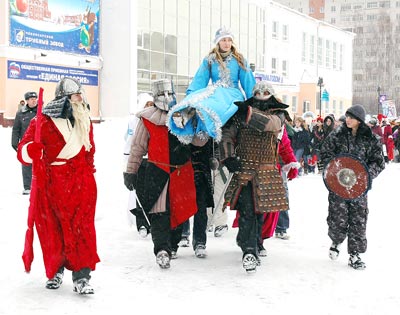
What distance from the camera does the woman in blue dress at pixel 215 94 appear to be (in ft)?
18.8

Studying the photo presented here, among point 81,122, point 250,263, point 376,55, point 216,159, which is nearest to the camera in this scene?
point 81,122

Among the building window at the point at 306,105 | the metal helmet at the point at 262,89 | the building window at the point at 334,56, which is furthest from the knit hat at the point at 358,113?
the building window at the point at 334,56

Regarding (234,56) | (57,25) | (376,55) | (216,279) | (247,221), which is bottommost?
(216,279)

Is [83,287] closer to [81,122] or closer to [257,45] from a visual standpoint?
[81,122]

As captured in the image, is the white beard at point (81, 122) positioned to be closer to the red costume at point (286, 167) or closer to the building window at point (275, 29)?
the red costume at point (286, 167)

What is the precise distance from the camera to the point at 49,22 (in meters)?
28.5

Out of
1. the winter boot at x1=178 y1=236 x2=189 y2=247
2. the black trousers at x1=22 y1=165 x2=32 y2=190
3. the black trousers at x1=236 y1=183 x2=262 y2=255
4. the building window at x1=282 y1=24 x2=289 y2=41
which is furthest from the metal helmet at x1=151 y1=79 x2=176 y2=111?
the building window at x1=282 y1=24 x2=289 y2=41

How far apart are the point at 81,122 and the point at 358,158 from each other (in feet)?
8.38

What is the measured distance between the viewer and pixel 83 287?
4.88 meters

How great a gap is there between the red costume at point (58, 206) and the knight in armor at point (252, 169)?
58.8 inches

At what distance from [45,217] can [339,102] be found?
49485 millimetres

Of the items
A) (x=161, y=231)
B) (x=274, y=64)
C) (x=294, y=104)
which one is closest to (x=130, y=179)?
(x=161, y=231)

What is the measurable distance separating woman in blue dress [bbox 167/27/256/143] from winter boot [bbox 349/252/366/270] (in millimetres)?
1672

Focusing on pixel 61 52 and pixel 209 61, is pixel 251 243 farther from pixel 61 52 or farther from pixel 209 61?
pixel 61 52
